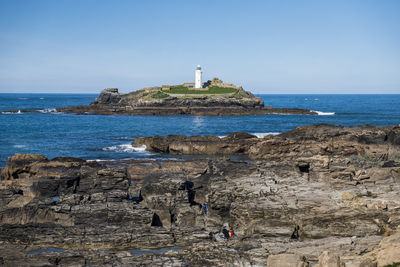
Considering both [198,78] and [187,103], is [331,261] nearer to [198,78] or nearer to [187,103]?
[187,103]

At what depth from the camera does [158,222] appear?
63.7 feet

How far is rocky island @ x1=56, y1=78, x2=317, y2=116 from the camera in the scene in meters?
105

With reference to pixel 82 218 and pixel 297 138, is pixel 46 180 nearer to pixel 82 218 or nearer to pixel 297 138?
pixel 82 218

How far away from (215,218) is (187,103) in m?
91.7

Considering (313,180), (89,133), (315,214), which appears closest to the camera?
(315,214)

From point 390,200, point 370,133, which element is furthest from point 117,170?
point 370,133

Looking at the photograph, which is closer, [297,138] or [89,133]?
[297,138]

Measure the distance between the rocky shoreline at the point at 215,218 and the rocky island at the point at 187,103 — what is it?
77.6m

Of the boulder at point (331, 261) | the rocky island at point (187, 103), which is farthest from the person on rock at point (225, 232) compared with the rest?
the rocky island at point (187, 103)

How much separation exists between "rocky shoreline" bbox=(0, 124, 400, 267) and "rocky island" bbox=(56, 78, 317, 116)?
77630 mm

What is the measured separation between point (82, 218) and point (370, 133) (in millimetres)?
32101

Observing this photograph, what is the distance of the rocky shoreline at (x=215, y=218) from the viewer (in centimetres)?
1436

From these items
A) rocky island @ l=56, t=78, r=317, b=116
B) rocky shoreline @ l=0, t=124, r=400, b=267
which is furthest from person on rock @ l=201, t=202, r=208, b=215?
rocky island @ l=56, t=78, r=317, b=116

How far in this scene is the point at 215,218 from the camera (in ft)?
65.6
